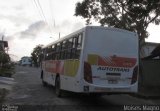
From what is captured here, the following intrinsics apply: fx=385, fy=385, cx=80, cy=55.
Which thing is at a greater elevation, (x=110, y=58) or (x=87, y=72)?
(x=110, y=58)

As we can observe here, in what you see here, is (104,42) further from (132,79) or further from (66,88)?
(66,88)

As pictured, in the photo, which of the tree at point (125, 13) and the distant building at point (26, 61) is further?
the distant building at point (26, 61)

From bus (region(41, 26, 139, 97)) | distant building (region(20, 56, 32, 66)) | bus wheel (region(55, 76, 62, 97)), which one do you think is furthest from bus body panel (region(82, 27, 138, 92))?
distant building (region(20, 56, 32, 66))

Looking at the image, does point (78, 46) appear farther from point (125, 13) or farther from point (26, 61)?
point (26, 61)

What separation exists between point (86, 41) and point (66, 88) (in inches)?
115

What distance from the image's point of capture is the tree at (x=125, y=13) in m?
22.7

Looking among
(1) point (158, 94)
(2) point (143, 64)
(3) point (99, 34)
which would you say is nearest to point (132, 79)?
(3) point (99, 34)

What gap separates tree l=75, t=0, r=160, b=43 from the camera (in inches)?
895

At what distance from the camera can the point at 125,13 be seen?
85.1 ft

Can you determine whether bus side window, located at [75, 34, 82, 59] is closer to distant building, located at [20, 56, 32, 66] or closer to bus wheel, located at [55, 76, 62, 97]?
bus wheel, located at [55, 76, 62, 97]

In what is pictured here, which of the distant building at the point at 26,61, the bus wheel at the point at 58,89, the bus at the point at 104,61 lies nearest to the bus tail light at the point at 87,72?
the bus at the point at 104,61

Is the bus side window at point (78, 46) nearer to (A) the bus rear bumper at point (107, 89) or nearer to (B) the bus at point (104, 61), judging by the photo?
(B) the bus at point (104, 61)

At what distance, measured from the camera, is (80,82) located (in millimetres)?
14156

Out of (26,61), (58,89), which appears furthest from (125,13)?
(26,61)
